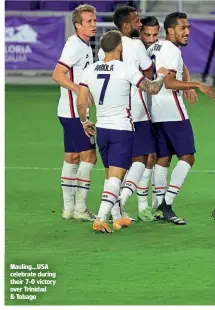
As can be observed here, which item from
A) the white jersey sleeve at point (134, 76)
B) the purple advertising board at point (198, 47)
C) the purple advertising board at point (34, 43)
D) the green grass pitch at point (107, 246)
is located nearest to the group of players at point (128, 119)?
the white jersey sleeve at point (134, 76)

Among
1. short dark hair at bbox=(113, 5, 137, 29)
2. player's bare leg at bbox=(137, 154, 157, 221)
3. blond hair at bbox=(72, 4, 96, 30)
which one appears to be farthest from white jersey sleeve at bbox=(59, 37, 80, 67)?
player's bare leg at bbox=(137, 154, 157, 221)

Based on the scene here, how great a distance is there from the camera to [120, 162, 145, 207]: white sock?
11344 millimetres

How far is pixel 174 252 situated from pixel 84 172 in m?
1.95

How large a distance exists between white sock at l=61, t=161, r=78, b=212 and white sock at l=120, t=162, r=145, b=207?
619mm

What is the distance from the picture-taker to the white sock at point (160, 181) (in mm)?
11547

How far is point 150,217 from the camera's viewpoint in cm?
1149

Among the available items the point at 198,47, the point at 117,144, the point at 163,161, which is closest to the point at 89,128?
the point at 117,144

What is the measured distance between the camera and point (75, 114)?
37.6 ft

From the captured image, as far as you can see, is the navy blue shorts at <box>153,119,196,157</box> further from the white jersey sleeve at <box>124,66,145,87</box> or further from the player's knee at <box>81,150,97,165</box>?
the white jersey sleeve at <box>124,66,145,87</box>

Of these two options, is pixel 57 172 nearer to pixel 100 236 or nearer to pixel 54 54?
pixel 100 236

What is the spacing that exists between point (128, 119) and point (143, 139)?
25.5 inches

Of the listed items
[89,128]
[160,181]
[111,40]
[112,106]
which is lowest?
[160,181]

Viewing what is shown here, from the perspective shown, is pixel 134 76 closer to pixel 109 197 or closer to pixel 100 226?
pixel 109 197

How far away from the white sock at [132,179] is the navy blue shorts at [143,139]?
0.12m
